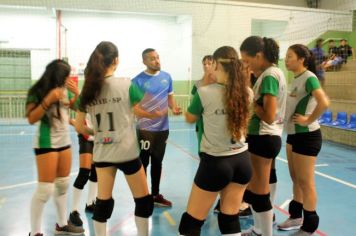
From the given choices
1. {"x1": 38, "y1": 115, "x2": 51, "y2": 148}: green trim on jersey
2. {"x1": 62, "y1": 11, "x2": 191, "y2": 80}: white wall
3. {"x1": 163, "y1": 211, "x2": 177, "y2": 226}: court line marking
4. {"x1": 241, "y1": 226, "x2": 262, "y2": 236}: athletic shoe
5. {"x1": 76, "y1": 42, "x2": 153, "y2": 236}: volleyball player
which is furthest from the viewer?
{"x1": 62, "y1": 11, "x2": 191, "y2": 80}: white wall

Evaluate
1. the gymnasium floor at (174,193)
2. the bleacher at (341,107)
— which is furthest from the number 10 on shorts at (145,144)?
the bleacher at (341,107)

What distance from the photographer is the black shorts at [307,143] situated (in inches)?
122

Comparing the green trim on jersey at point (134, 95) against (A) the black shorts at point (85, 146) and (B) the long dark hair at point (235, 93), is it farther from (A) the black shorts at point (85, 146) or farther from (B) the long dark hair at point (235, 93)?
(A) the black shorts at point (85, 146)

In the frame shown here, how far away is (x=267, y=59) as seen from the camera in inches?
111

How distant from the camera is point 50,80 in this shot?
2916 millimetres

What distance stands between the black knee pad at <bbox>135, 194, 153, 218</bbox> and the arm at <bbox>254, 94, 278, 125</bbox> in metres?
1.09

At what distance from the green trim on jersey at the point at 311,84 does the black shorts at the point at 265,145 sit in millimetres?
Answer: 532

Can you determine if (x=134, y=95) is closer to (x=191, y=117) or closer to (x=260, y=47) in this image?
(x=191, y=117)

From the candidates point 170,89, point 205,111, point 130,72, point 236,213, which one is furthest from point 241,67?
point 130,72

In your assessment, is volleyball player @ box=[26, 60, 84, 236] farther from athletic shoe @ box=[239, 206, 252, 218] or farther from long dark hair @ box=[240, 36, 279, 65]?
athletic shoe @ box=[239, 206, 252, 218]

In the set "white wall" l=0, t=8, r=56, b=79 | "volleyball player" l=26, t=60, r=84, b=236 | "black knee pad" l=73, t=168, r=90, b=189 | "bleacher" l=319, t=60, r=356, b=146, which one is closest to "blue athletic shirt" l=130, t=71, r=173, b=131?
"black knee pad" l=73, t=168, r=90, b=189

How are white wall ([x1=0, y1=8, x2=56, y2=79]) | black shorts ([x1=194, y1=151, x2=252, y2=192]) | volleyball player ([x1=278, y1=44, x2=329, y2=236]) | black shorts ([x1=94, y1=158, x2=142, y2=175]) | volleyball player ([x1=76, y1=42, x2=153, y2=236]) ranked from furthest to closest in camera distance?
white wall ([x1=0, y1=8, x2=56, y2=79]), volleyball player ([x1=278, y1=44, x2=329, y2=236]), black shorts ([x1=94, y1=158, x2=142, y2=175]), volleyball player ([x1=76, y1=42, x2=153, y2=236]), black shorts ([x1=194, y1=151, x2=252, y2=192])

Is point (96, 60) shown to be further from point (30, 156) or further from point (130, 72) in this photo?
point (130, 72)

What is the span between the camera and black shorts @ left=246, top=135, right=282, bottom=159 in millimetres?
2812
